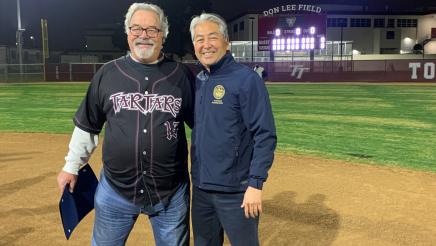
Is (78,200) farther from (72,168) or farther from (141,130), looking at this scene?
(141,130)

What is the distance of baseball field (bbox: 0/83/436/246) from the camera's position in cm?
499

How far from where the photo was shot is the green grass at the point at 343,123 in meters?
9.66

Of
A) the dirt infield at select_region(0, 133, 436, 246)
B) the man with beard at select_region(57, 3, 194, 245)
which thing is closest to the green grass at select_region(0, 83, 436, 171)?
the dirt infield at select_region(0, 133, 436, 246)

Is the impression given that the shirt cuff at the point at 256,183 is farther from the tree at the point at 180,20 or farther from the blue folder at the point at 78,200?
the tree at the point at 180,20

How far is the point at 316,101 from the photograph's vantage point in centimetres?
2041

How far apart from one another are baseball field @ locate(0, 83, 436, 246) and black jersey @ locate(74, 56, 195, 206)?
75.4 inches

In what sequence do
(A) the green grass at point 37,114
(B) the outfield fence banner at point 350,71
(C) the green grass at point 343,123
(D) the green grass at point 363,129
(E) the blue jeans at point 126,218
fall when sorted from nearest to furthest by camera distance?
(E) the blue jeans at point 126,218 < (D) the green grass at point 363,129 < (C) the green grass at point 343,123 < (A) the green grass at point 37,114 < (B) the outfield fence banner at point 350,71

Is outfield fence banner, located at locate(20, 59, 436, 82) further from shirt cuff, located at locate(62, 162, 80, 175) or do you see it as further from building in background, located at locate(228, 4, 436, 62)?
shirt cuff, located at locate(62, 162, 80, 175)

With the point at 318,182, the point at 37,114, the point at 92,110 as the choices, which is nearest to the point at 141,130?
the point at 92,110

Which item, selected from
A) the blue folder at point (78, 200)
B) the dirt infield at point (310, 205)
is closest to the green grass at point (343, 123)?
the dirt infield at point (310, 205)

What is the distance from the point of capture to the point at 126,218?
3033 millimetres

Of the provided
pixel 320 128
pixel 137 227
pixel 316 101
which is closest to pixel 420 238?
pixel 137 227

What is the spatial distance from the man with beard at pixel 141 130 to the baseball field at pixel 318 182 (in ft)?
5.90

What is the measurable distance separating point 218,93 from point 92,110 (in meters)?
0.90
